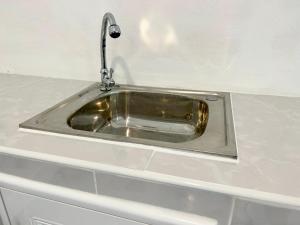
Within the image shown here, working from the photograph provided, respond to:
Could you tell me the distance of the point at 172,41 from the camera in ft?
3.50

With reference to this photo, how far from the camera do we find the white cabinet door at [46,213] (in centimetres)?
63

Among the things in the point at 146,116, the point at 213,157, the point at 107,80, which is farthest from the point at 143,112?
the point at 213,157

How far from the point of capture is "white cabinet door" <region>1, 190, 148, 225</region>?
63cm

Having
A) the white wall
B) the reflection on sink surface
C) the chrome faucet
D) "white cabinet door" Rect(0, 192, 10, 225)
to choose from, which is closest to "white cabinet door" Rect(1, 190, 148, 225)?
"white cabinet door" Rect(0, 192, 10, 225)

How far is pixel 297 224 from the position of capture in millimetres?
486

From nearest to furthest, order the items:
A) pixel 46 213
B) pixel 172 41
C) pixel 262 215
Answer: pixel 262 215, pixel 46 213, pixel 172 41

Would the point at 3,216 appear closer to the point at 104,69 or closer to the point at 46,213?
the point at 46,213

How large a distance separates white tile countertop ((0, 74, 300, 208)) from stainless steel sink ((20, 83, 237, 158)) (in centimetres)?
11

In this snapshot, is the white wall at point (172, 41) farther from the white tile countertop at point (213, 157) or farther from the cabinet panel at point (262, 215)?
the cabinet panel at point (262, 215)

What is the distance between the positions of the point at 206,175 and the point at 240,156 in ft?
0.41

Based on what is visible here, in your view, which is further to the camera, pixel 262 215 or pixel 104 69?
pixel 104 69

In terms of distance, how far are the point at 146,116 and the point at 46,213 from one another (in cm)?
60

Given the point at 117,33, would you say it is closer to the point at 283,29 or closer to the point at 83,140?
the point at 83,140

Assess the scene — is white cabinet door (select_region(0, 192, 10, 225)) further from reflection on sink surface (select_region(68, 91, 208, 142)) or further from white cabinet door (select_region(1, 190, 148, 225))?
reflection on sink surface (select_region(68, 91, 208, 142))
